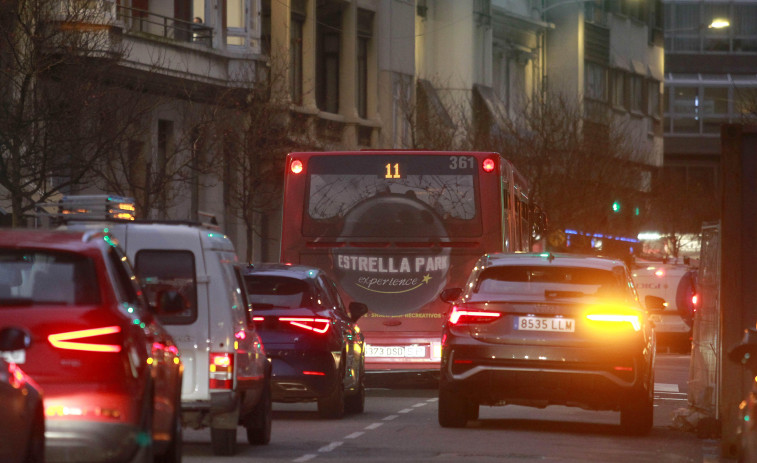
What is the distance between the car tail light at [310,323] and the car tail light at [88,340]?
9039 millimetres

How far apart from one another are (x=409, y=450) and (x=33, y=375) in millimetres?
6161

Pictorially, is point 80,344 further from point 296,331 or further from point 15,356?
point 296,331

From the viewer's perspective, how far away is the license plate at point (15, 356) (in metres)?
9.91

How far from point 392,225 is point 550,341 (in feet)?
25.2

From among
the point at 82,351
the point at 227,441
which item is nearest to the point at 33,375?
the point at 82,351

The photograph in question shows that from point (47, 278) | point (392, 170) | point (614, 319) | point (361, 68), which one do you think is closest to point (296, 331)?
point (614, 319)

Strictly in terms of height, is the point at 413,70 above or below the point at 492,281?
above

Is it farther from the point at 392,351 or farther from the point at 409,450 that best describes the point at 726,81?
the point at 409,450

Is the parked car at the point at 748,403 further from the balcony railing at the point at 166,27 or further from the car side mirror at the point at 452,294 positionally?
the balcony railing at the point at 166,27

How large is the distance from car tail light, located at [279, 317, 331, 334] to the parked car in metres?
9.00

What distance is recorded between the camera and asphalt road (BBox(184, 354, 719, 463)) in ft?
49.9

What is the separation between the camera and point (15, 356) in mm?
9922

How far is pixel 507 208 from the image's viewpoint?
25.4 meters

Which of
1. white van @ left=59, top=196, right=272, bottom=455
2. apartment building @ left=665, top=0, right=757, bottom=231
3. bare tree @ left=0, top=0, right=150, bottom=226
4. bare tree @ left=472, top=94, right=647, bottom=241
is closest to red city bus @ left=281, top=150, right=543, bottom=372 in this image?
bare tree @ left=0, top=0, right=150, bottom=226
